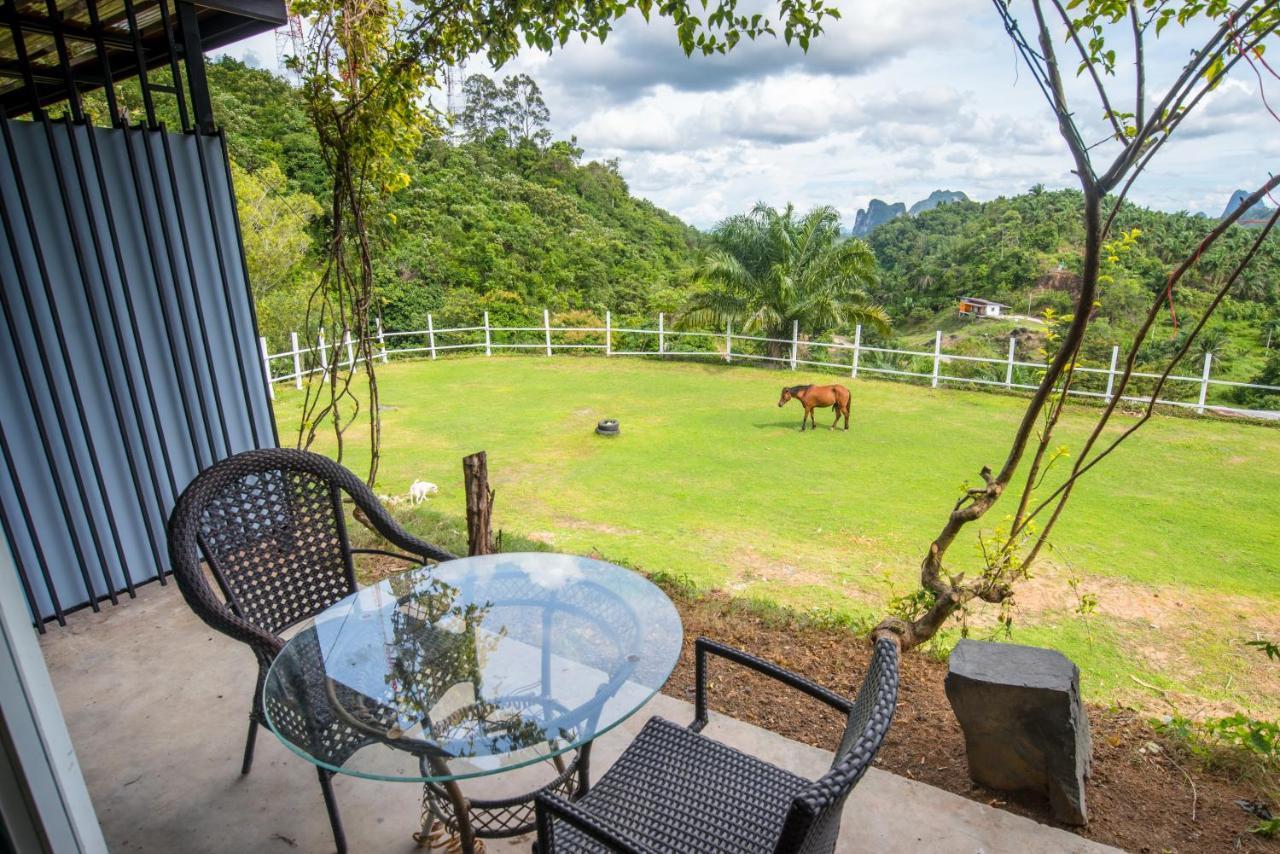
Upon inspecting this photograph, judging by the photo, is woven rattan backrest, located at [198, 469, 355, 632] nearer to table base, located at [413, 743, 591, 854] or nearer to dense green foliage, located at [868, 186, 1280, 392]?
table base, located at [413, 743, 591, 854]

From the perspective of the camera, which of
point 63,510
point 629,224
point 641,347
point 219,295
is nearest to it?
point 63,510

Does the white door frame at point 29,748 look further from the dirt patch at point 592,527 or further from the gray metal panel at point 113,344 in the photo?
the dirt patch at point 592,527

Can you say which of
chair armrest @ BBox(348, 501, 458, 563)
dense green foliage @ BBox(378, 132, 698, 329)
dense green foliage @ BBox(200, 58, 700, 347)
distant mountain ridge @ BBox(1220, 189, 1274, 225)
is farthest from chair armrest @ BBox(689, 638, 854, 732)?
dense green foliage @ BBox(378, 132, 698, 329)

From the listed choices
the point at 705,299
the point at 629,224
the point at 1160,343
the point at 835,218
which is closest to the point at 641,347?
the point at 705,299

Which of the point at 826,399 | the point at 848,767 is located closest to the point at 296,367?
the point at 826,399

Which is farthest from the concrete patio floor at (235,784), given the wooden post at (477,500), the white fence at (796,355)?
the white fence at (796,355)

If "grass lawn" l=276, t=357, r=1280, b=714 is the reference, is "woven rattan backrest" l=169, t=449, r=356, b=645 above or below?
above

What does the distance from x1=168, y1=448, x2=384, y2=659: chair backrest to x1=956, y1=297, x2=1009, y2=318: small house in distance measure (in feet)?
37.2

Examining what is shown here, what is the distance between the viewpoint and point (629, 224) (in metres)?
20.8

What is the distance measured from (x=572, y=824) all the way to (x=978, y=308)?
1233cm

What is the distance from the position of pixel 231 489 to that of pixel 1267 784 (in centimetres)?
280

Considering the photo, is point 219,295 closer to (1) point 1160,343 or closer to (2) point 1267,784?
(2) point 1267,784

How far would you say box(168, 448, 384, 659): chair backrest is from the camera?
5.58 ft

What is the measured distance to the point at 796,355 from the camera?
11.1 metres
